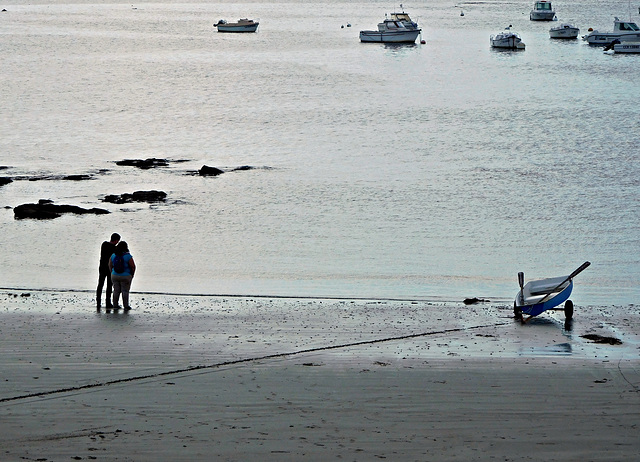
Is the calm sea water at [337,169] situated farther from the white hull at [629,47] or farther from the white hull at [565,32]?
the white hull at [565,32]

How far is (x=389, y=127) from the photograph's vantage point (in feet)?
175

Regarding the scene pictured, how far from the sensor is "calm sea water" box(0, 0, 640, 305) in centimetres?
2466

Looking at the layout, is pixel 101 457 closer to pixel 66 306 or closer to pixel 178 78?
pixel 66 306

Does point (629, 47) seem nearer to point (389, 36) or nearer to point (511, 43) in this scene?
point (511, 43)

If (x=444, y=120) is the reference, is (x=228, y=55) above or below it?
above

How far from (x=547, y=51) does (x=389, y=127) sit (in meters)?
52.8

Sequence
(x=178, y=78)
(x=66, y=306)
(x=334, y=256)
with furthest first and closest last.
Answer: (x=178, y=78), (x=334, y=256), (x=66, y=306)

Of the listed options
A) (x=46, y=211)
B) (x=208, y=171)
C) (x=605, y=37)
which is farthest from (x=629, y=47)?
(x=46, y=211)

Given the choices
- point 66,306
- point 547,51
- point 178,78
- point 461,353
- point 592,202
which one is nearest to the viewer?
point 461,353

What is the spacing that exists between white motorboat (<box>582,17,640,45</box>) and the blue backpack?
8824cm

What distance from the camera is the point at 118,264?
57.0 ft

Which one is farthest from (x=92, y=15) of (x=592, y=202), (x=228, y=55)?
(x=592, y=202)

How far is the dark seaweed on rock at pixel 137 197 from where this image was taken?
32750 mm

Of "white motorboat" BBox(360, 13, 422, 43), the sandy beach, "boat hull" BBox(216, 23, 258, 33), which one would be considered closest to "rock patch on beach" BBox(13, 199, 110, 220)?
the sandy beach
